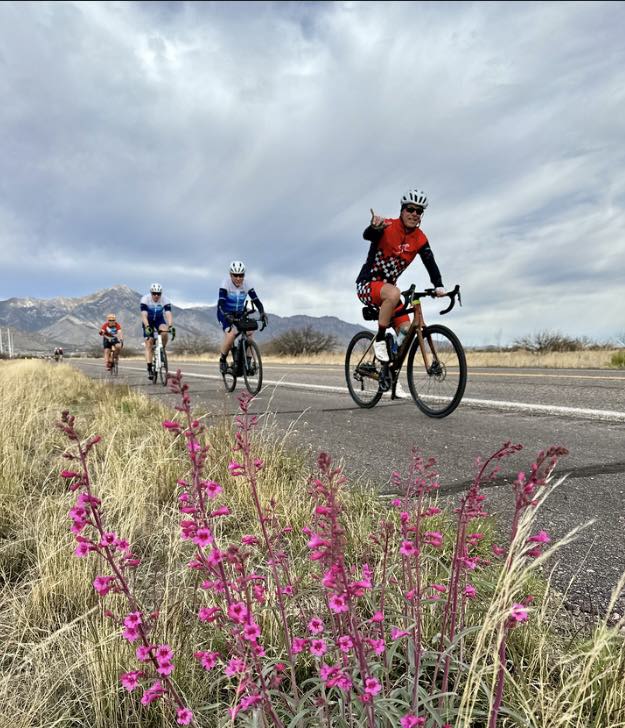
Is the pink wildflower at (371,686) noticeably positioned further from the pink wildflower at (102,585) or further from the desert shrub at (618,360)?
the desert shrub at (618,360)

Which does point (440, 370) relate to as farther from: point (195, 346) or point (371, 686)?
point (195, 346)

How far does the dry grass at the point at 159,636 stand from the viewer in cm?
105

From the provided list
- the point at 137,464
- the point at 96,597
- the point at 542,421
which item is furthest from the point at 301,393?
the point at 96,597

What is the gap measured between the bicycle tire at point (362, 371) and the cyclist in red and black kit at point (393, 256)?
30 cm

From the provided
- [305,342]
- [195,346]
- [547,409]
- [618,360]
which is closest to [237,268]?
[547,409]

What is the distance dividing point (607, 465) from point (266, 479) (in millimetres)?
2110

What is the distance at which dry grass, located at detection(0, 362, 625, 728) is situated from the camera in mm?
1049

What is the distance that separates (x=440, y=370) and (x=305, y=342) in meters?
28.8

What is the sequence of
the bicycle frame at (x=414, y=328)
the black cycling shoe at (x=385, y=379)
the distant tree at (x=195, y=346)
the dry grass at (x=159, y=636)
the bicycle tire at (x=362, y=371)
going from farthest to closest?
the distant tree at (x=195, y=346), the bicycle tire at (x=362, y=371), the black cycling shoe at (x=385, y=379), the bicycle frame at (x=414, y=328), the dry grass at (x=159, y=636)

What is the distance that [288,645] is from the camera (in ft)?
3.30

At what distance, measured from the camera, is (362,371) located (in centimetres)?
667

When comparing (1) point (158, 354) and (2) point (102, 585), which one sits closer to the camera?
(2) point (102, 585)

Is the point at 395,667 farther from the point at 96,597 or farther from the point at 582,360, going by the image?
the point at 582,360

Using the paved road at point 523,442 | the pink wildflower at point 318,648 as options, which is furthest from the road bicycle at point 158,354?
the pink wildflower at point 318,648
